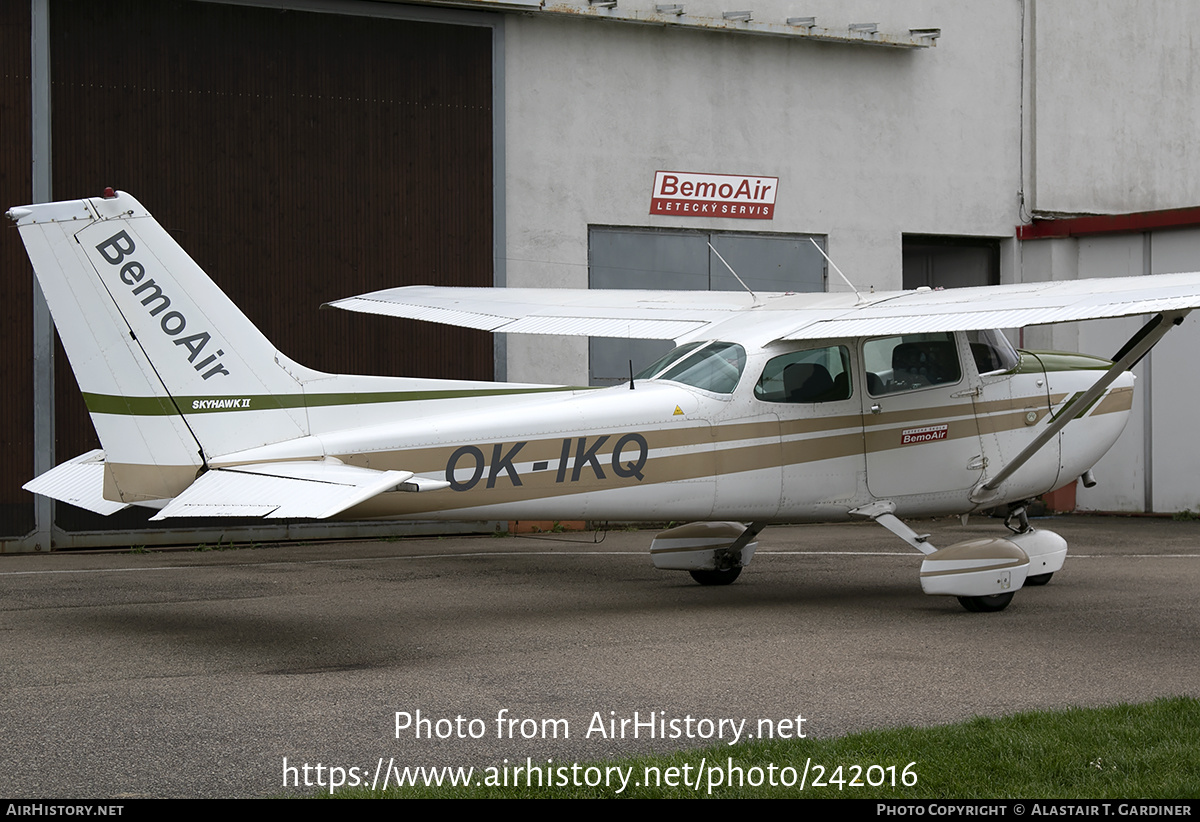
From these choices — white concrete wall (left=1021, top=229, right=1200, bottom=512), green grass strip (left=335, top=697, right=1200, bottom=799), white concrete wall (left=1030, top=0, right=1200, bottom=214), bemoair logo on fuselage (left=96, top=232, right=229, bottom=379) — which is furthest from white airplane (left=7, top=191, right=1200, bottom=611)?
white concrete wall (left=1030, top=0, right=1200, bottom=214)

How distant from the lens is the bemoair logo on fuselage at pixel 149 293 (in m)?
8.11

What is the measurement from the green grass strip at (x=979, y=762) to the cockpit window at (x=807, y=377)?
422cm

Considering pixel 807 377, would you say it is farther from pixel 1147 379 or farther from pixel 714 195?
pixel 1147 379

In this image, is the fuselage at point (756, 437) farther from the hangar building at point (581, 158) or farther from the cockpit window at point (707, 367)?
the hangar building at point (581, 158)

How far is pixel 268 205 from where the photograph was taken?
15641 mm

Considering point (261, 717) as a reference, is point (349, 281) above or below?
above

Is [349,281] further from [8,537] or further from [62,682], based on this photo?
[62,682]

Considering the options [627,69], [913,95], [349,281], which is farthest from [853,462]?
[913,95]

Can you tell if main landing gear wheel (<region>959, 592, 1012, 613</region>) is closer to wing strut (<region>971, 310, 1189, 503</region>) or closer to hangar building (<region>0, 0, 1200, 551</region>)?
wing strut (<region>971, 310, 1189, 503</region>)

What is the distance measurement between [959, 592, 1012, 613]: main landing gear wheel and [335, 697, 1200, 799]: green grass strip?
11.7 ft

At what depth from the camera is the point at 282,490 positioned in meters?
7.45

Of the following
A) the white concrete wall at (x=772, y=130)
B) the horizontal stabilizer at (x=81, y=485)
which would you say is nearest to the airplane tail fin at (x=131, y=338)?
the horizontal stabilizer at (x=81, y=485)

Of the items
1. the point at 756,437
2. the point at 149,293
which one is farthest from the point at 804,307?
the point at 149,293

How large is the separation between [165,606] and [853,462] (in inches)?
222
